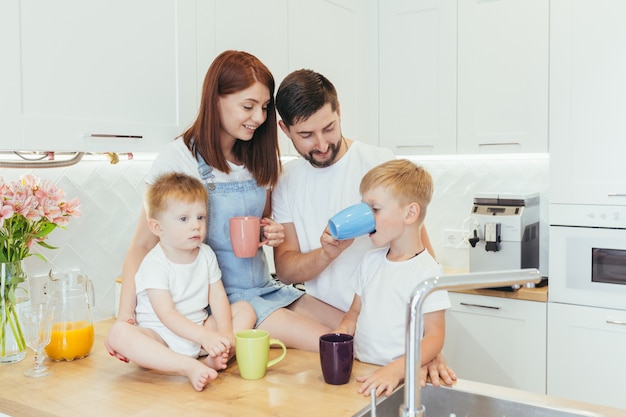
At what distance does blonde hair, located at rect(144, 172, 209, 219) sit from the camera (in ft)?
5.10

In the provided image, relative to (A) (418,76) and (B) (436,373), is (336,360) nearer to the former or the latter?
(B) (436,373)

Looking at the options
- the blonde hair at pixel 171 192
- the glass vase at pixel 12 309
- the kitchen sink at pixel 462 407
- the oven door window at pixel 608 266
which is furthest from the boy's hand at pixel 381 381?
the oven door window at pixel 608 266

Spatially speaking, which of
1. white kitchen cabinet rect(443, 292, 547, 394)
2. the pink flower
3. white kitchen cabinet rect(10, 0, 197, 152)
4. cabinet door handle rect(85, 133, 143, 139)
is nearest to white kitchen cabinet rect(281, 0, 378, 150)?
white kitchen cabinet rect(10, 0, 197, 152)

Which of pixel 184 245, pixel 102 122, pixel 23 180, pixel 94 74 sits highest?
pixel 94 74

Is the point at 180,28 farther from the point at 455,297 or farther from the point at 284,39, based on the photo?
the point at 455,297

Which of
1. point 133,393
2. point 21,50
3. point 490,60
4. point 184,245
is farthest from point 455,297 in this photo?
point 21,50

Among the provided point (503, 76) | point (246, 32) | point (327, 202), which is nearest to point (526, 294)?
point (503, 76)

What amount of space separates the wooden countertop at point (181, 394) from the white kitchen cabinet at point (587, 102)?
1.39m

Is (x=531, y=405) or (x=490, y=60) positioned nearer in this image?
(x=531, y=405)

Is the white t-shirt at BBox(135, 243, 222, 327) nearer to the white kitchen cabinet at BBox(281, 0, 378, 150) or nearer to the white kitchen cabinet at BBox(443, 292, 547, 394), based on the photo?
the white kitchen cabinet at BBox(281, 0, 378, 150)

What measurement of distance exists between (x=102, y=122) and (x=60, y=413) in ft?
2.72

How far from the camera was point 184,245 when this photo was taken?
156 cm

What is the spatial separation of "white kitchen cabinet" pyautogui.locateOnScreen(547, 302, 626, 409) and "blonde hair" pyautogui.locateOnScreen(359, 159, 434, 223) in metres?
1.27

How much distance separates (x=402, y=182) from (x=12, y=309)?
3.45 ft
